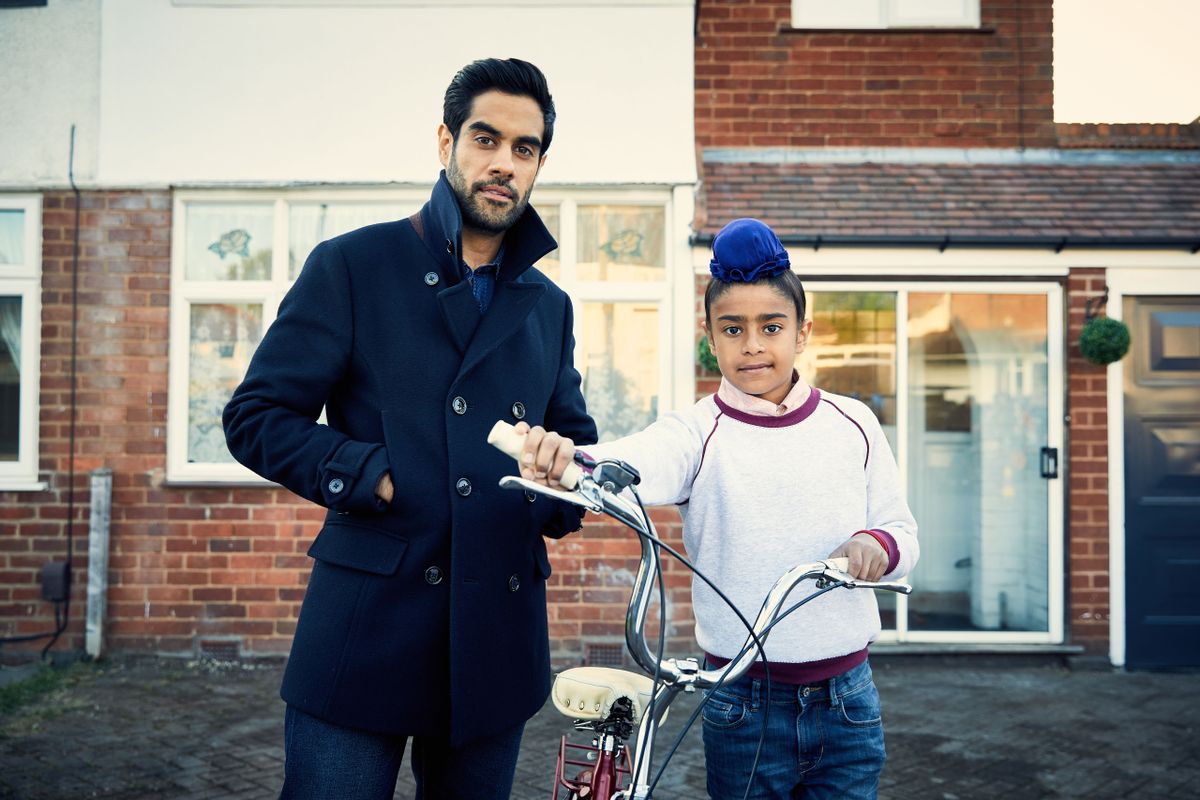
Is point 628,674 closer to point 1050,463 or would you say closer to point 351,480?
point 351,480

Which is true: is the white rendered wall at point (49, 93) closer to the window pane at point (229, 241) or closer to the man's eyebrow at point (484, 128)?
the window pane at point (229, 241)

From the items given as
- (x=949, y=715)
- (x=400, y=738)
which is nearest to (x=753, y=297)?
(x=400, y=738)

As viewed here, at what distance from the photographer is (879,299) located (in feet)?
Answer: 23.0

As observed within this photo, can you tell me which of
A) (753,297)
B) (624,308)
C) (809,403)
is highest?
(624,308)

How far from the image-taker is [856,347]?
7039 mm

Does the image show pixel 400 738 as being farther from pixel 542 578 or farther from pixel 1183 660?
pixel 1183 660

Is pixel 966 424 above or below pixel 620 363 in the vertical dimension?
→ below

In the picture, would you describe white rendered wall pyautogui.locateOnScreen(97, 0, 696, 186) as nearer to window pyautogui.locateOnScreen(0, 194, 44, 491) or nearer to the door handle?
window pyautogui.locateOnScreen(0, 194, 44, 491)

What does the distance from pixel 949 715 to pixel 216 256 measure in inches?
230

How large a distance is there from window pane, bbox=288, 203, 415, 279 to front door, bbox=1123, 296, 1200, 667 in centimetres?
544

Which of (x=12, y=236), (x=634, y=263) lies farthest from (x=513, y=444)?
(x=12, y=236)

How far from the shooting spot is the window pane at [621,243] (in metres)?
7.08

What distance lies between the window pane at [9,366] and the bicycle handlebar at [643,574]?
6.77m

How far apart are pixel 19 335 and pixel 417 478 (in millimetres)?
6302
